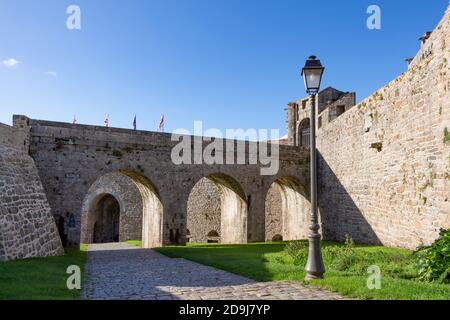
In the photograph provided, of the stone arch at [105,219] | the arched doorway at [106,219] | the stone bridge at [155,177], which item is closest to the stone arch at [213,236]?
the stone bridge at [155,177]

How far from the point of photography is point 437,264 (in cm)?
736

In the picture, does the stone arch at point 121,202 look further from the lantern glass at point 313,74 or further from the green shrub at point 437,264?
the green shrub at point 437,264

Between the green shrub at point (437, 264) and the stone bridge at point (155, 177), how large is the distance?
12089 mm

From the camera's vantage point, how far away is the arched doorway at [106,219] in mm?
30000

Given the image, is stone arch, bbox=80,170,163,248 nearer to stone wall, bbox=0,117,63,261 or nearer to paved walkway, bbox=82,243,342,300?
stone wall, bbox=0,117,63,261

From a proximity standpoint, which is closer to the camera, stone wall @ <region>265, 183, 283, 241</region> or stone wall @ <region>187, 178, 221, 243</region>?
stone wall @ <region>265, 183, 283, 241</region>

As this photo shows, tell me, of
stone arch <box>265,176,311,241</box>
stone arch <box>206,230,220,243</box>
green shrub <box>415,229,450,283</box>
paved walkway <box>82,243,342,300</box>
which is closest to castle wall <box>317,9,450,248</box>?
stone arch <box>265,176,311,241</box>

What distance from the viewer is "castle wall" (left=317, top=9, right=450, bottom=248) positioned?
1091 cm

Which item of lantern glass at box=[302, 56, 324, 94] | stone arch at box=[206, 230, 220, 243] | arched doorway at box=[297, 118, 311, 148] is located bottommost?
stone arch at box=[206, 230, 220, 243]

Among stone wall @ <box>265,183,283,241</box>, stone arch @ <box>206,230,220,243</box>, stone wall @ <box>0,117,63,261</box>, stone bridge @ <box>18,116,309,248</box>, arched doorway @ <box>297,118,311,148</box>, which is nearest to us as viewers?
stone wall @ <box>0,117,63,261</box>

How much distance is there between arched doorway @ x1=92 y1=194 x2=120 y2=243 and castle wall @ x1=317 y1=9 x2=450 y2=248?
1769cm

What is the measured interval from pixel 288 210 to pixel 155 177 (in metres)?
10.6

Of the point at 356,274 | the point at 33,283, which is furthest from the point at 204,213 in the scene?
the point at 33,283
